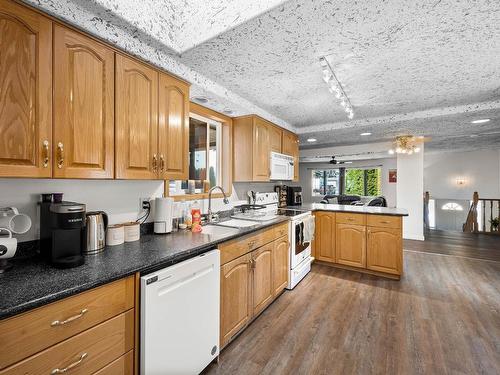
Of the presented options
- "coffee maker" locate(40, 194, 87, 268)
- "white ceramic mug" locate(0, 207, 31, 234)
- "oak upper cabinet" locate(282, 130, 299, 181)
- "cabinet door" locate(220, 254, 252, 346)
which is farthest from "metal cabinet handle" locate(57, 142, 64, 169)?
"oak upper cabinet" locate(282, 130, 299, 181)

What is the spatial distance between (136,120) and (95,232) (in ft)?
2.41

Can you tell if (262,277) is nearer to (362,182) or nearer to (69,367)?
(69,367)

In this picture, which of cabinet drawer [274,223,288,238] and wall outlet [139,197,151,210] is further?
cabinet drawer [274,223,288,238]

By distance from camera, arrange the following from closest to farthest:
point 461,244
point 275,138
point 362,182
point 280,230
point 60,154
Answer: point 60,154 < point 280,230 < point 275,138 < point 461,244 < point 362,182

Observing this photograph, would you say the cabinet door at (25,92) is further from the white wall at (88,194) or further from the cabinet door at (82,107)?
the white wall at (88,194)

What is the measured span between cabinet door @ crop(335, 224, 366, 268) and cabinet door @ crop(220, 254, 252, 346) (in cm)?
197

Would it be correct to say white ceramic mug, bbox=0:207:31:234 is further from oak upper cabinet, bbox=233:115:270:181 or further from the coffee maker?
oak upper cabinet, bbox=233:115:270:181

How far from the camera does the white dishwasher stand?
1.18 metres

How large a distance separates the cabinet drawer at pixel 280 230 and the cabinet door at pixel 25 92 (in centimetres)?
192

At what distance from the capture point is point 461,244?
4.73m

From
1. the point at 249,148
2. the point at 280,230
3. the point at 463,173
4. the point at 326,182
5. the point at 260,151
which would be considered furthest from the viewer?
the point at 326,182

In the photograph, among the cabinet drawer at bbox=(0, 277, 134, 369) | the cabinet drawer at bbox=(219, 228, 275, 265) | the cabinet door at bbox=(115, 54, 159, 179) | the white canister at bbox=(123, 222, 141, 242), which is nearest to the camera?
the cabinet drawer at bbox=(0, 277, 134, 369)

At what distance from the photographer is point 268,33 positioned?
155 cm

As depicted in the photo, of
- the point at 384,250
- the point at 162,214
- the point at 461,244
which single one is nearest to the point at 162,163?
the point at 162,214
